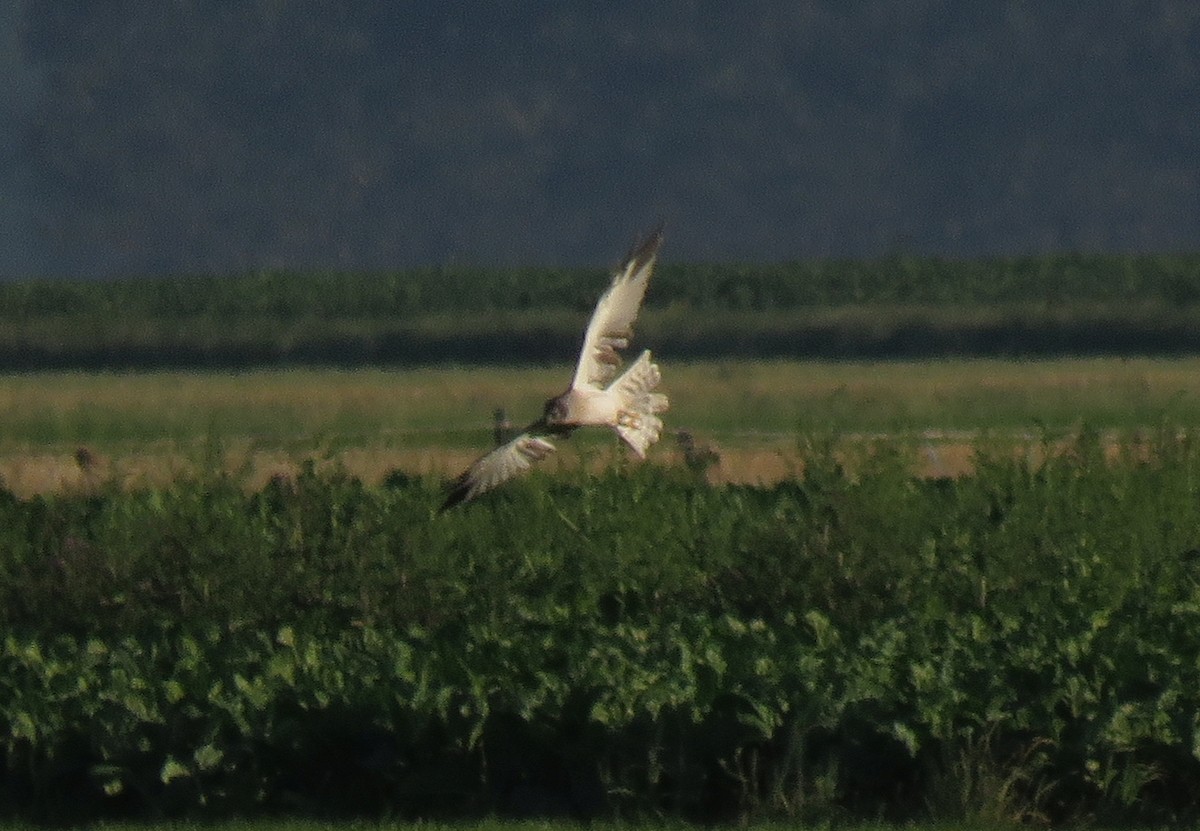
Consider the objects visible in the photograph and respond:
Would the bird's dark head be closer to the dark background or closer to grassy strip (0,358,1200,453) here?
grassy strip (0,358,1200,453)

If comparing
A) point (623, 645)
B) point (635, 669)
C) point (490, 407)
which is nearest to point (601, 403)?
point (623, 645)

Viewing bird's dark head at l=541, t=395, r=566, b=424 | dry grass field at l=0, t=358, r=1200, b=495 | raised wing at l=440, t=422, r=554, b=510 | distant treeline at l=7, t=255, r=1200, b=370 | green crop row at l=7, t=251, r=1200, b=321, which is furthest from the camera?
green crop row at l=7, t=251, r=1200, b=321

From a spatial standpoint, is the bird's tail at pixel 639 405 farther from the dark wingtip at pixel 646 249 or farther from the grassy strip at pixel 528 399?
the grassy strip at pixel 528 399

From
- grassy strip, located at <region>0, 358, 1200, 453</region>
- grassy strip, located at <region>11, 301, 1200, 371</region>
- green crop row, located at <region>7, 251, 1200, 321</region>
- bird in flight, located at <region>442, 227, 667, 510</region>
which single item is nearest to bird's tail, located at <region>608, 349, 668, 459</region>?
bird in flight, located at <region>442, 227, 667, 510</region>

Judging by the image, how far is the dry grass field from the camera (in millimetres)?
30953

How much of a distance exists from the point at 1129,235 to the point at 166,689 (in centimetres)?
7911

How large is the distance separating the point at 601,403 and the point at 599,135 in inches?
3248

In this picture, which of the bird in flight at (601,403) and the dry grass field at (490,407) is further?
the dry grass field at (490,407)

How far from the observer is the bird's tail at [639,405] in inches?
492

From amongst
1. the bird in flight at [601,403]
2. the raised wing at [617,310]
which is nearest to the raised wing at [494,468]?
the bird in flight at [601,403]

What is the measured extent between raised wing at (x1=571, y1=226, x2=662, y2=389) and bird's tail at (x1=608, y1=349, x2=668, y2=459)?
0.53ft

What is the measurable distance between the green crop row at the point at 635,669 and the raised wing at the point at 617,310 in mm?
1130

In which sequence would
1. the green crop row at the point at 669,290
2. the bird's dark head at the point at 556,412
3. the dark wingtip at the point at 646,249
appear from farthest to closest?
the green crop row at the point at 669,290, the dark wingtip at the point at 646,249, the bird's dark head at the point at 556,412

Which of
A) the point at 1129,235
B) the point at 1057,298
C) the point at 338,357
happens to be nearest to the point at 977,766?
the point at 338,357
